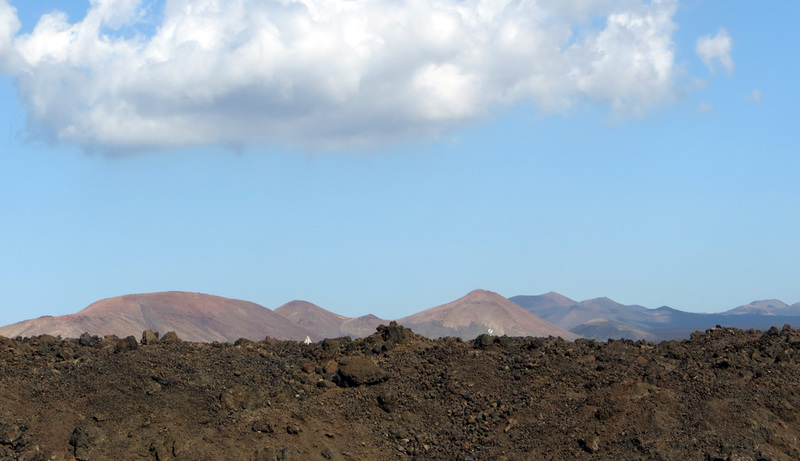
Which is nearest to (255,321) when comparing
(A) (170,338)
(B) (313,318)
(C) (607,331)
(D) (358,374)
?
(B) (313,318)

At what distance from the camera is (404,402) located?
17.3m

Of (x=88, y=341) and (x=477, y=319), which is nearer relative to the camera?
(x=88, y=341)

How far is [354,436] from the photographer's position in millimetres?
16234

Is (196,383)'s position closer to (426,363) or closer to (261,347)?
(261,347)

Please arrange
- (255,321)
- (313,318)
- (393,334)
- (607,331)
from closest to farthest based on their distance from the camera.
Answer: (393,334) < (255,321) < (313,318) < (607,331)

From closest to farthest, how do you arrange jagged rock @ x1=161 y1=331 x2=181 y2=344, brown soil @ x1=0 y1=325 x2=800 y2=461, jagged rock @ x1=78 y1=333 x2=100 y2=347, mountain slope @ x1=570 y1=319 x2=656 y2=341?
brown soil @ x1=0 y1=325 x2=800 y2=461
jagged rock @ x1=78 y1=333 x2=100 y2=347
jagged rock @ x1=161 y1=331 x2=181 y2=344
mountain slope @ x1=570 y1=319 x2=656 y2=341

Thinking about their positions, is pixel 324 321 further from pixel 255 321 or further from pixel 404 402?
pixel 404 402

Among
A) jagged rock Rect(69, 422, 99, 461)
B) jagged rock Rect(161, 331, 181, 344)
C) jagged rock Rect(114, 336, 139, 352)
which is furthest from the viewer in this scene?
jagged rock Rect(161, 331, 181, 344)

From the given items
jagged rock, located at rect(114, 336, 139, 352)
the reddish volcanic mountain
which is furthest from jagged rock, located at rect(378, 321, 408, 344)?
the reddish volcanic mountain

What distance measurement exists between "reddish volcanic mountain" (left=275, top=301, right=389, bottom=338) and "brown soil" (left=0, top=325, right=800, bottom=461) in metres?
109

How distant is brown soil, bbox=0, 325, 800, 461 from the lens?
15.2 metres

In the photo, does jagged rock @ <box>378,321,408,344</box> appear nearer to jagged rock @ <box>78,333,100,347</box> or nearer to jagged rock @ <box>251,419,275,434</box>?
jagged rock @ <box>251,419,275,434</box>

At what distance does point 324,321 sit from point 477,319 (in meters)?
25.6

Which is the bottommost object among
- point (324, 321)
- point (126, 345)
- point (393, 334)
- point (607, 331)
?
point (607, 331)
